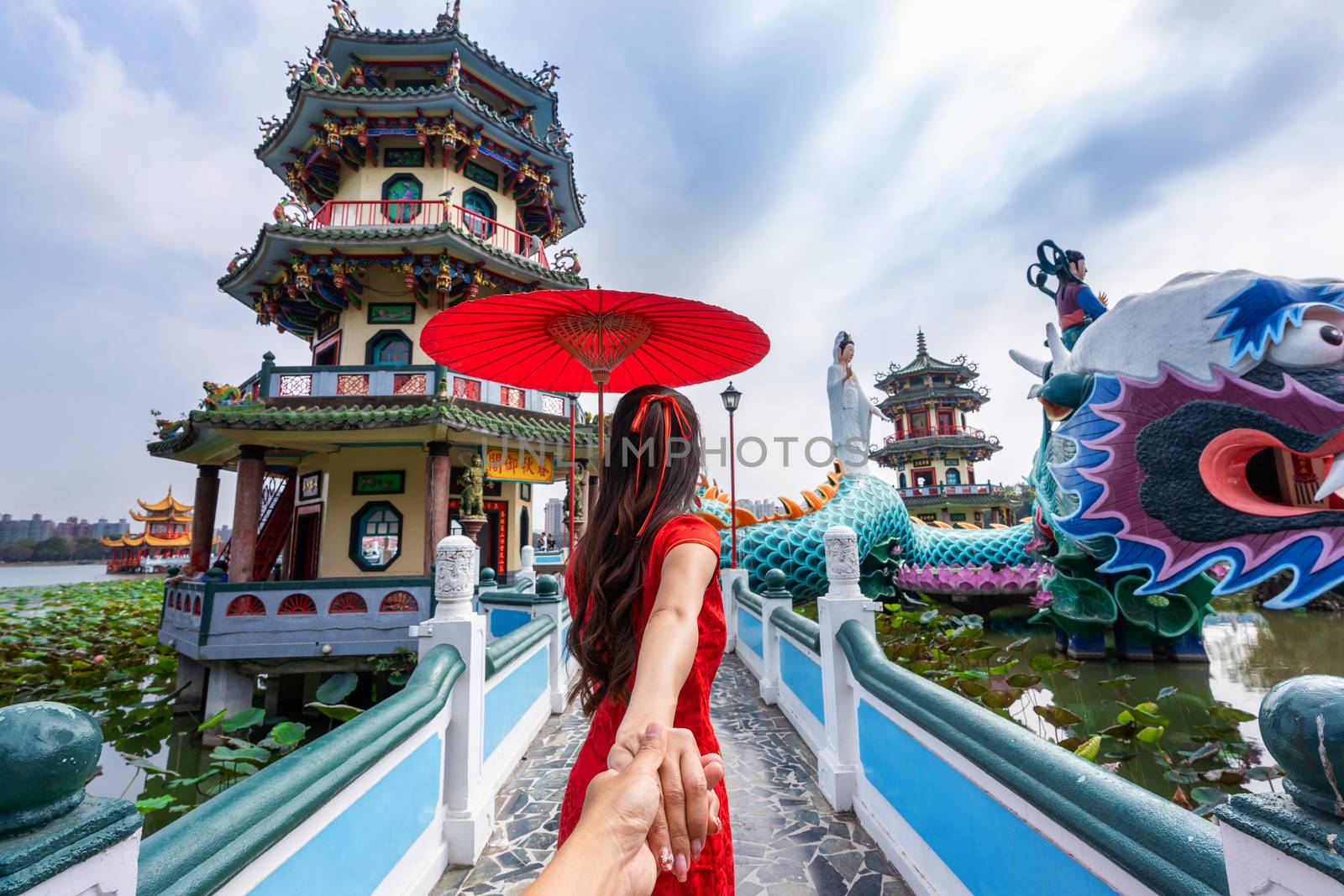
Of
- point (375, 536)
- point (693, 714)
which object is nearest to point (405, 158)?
point (375, 536)

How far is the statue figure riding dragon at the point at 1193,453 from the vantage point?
497 cm

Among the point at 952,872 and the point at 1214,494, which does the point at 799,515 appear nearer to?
the point at 1214,494

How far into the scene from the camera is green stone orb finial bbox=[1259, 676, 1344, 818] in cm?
80

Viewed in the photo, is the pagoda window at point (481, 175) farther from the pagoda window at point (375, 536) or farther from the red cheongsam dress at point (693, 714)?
the red cheongsam dress at point (693, 714)

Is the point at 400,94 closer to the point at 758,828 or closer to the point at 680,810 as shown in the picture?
the point at 758,828

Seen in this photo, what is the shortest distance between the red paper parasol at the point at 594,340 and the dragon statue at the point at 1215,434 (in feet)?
18.1

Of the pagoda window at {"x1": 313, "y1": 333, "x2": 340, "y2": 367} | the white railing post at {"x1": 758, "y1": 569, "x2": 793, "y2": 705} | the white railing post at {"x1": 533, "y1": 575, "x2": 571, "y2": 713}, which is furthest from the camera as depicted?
the pagoda window at {"x1": 313, "y1": 333, "x2": 340, "y2": 367}

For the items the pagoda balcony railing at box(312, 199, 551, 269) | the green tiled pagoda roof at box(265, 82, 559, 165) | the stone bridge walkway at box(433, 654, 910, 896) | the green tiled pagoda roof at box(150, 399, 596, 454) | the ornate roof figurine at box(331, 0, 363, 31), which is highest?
the ornate roof figurine at box(331, 0, 363, 31)

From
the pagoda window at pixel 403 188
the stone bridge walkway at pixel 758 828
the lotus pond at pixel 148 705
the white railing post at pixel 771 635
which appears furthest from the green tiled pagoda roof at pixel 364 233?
the stone bridge walkway at pixel 758 828

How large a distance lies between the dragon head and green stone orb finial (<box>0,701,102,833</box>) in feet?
20.8

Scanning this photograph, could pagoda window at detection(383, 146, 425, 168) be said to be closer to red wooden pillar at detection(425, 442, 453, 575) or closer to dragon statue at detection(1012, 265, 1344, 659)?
red wooden pillar at detection(425, 442, 453, 575)

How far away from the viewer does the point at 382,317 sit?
11.1 metres

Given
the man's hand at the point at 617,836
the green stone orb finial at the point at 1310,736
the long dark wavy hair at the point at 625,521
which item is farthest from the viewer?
the long dark wavy hair at the point at 625,521

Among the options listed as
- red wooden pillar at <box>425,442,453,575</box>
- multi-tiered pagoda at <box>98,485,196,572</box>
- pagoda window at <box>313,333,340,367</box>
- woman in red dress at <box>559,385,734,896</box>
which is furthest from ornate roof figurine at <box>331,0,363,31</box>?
multi-tiered pagoda at <box>98,485,196,572</box>
